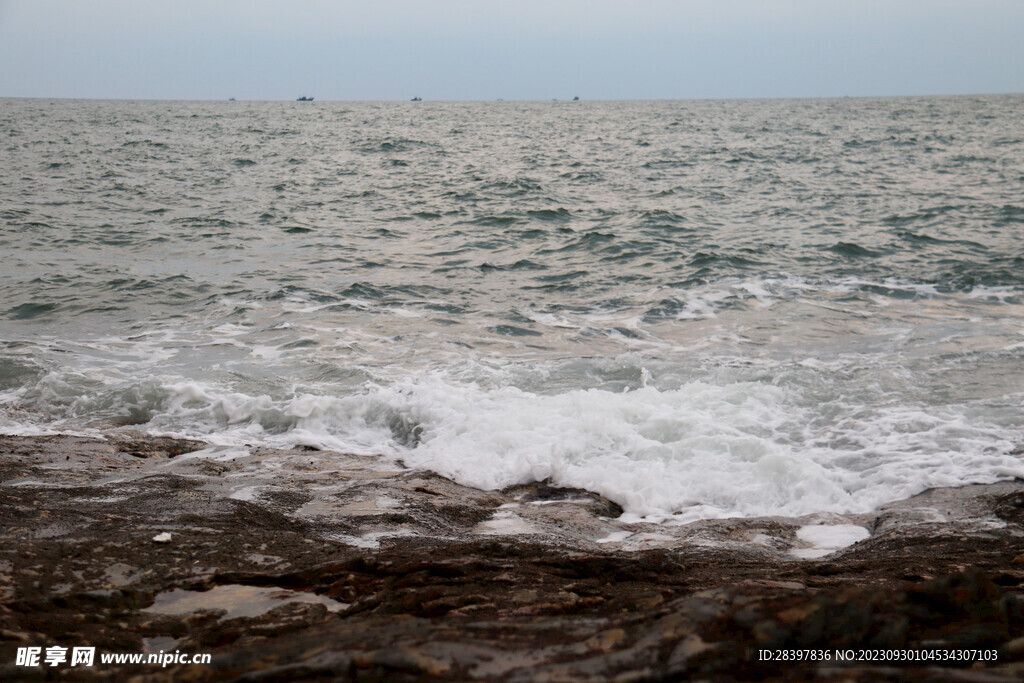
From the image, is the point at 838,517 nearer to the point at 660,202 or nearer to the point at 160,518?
the point at 160,518

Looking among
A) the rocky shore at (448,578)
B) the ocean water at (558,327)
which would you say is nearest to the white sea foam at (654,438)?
the ocean water at (558,327)

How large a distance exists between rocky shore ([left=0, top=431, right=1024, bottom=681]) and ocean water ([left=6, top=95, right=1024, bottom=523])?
0.69 metres

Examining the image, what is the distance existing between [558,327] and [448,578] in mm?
6578

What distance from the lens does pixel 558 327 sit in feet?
30.5

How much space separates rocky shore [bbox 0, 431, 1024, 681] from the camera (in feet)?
5.91

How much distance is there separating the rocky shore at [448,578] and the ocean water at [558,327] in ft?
2.27

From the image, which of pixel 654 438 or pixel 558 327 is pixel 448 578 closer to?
pixel 654 438

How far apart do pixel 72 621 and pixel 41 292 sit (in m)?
9.84

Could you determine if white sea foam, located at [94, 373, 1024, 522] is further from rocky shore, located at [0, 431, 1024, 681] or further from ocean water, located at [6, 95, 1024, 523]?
rocky shore, located at [0, 431, 1024, 681]

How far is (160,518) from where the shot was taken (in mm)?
3721

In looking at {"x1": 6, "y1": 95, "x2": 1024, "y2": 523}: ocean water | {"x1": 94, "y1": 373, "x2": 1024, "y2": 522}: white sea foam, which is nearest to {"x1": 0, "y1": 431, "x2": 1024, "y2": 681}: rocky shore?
{"x1": 94, "y1": 373, "x2": 1024, "y2": 522}: white sea foam

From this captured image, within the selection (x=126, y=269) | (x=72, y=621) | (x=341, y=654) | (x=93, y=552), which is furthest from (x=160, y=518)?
(x=126, y=269)

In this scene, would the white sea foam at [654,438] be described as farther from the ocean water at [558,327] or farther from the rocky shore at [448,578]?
the rocky shore at [448,578]

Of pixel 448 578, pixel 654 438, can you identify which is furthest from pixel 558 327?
pixel 448 578
